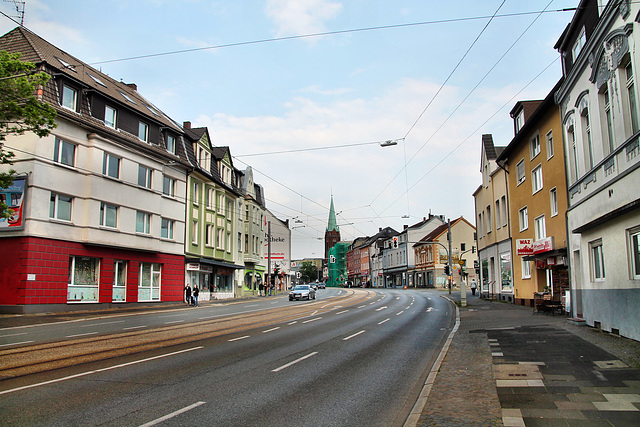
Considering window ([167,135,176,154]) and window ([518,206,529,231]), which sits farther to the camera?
window ([167,135,176,154])

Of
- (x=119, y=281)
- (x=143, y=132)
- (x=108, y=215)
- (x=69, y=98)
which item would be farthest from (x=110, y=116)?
(x=119, y=281)

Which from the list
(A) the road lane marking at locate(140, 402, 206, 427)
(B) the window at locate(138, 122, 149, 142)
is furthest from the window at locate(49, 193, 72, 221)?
(A) the road lane marking at locate(140, 402, 206, 427)

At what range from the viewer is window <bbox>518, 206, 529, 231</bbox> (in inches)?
1162

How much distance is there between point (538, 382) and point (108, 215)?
27.0 m

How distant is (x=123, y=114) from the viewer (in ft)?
104

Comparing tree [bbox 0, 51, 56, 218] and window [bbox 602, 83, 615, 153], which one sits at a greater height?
tree [bbox 0, 51, 56, 218]

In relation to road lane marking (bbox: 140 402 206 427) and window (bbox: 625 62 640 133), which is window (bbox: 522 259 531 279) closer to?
window (bbox: 625 62 640 133)

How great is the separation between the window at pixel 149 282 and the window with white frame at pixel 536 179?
24484 mm

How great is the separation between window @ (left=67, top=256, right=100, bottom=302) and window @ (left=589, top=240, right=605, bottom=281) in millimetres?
24556

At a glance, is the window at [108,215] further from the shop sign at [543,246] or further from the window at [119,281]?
the shop sign at [543,246]

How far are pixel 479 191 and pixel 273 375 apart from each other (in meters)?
36.3

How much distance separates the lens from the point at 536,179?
2714 centimetres

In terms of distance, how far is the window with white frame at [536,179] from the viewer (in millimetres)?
26453

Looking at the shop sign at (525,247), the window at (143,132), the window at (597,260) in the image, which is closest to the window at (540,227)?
the shop sign at (525,247)
